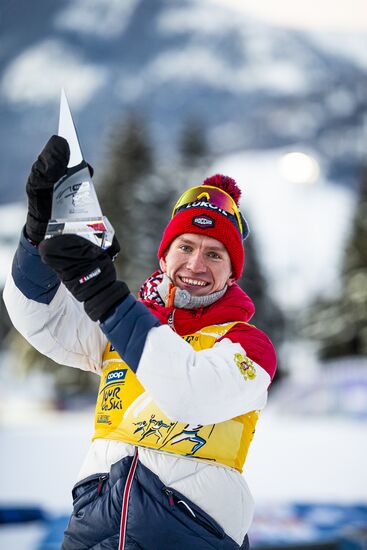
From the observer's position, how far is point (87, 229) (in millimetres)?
1328

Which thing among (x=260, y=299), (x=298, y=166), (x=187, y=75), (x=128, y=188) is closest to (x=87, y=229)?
(x=298, y=166)

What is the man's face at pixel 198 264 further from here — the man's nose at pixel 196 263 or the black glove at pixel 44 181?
the black glove at pixel 44 181

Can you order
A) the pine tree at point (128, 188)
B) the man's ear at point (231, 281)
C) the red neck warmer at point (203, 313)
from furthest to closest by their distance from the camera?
1. the pine tree at point (128, 188)
2. the man's ear at point (231, 281)
3. the red neck warmer at point (203, 313)

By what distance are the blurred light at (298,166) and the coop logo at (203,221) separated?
17.1ft

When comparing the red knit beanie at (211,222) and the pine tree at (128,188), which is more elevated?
the pine tree at (128,188)

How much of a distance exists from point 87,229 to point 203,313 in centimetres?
41

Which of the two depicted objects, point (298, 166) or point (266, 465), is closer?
point (266, 465)

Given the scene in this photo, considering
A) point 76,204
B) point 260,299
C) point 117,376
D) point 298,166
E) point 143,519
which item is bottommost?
point 143,519

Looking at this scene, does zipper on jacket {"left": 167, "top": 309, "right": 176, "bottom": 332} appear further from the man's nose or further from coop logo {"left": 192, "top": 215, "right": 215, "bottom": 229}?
coop logo {"left": 192, "top": 215, "right": 215, "bottom": 229}

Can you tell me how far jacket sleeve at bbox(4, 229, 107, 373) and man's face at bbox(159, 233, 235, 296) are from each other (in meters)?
0.26

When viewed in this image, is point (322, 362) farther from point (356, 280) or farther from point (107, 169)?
point (107, 169)

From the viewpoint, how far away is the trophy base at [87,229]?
4.33 feet

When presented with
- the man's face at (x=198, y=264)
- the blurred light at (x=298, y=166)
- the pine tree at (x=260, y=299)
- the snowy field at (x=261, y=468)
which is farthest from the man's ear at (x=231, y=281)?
the pine tree at (x=260, y=299)

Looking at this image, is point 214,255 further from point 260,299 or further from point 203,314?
point 260,299
